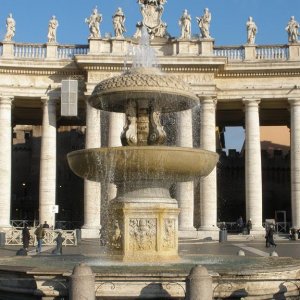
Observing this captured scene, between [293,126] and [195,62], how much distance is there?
25.7 ft

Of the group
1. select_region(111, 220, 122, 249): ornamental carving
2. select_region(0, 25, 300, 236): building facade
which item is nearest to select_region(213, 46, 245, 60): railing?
select_region(0, 25, 300, 236): building facade

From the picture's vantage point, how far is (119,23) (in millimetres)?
43094

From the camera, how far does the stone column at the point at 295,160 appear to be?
41.6 metres

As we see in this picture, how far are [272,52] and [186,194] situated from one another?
458 inches

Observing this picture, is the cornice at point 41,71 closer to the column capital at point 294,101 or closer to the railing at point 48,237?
the railing at point 48,237

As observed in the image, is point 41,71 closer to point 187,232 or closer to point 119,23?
point 119,23

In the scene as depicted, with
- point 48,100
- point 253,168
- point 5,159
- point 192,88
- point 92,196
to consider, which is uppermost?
point 192,88

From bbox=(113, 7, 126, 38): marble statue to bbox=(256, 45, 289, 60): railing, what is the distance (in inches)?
Result: 367

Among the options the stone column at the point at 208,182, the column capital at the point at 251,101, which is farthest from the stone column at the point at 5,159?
the column capital at the point at 251,101

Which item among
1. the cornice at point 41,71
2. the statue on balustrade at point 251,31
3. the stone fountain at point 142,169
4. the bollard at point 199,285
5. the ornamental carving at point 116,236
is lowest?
the bollard at point 199,285

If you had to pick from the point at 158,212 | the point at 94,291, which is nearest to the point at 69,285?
the point at 94,291

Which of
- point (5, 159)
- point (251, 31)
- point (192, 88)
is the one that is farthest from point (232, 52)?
point (5, 159)

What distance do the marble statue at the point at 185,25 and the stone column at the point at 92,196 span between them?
805 centimetres

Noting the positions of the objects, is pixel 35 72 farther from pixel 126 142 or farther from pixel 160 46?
pixel 126 142
